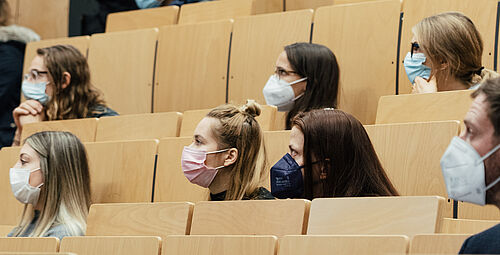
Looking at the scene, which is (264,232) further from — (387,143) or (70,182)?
(70,182)

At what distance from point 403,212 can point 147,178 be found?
16.7 inches

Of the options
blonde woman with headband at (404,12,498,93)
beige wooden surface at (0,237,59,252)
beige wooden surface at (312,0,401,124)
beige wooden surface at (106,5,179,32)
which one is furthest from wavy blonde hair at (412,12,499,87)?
beige wooden surface at (106,5,179,32)

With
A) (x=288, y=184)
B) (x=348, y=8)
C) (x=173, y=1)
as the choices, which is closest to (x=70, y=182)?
(x=288, y=184)

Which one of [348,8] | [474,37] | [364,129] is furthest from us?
[348,8]

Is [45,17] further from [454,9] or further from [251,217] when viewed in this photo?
[251,217]

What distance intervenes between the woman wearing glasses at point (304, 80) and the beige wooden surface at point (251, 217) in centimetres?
29

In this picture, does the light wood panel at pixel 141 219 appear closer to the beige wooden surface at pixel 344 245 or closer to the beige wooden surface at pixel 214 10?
the beige wooden surface at pixel 344 245

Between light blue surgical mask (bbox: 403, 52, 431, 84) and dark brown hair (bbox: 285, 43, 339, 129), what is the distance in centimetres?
9

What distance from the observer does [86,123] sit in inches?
42.4

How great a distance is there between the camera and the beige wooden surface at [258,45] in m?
1.11

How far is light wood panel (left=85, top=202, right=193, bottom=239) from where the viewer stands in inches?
28.3

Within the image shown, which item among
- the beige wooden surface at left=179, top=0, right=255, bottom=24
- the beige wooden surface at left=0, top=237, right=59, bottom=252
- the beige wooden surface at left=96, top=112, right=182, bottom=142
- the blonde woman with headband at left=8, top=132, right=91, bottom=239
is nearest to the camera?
the beige wooden surface at left=0, top=237, right=59, bottom=252

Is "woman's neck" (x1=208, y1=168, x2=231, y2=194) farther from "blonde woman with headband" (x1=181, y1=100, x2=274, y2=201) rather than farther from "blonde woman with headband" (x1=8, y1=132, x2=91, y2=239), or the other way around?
"blonde woman with headband" (x1=8, y1=132, x2=91, y2=239)

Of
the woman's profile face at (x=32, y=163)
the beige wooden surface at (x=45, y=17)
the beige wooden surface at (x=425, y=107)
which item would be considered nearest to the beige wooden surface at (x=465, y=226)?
the beige wooden surface at (x=425, y=107)
